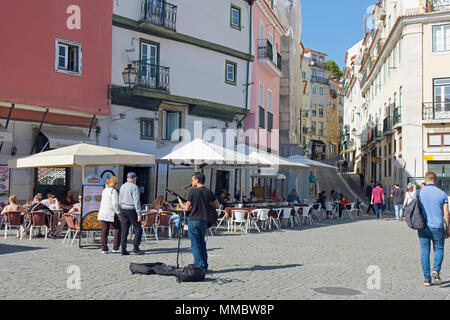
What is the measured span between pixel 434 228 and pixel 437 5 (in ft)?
97.7

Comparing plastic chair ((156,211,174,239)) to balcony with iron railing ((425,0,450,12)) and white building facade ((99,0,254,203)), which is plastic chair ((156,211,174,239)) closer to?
white building facade ((99,0,254,203))

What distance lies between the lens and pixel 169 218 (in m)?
16.0

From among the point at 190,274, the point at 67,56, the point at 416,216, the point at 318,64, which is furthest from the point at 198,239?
the point at 318,64

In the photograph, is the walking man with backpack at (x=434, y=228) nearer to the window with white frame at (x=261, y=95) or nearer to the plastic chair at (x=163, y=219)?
the plastic chair at (x=163, y=219)

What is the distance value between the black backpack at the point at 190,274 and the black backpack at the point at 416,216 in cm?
344

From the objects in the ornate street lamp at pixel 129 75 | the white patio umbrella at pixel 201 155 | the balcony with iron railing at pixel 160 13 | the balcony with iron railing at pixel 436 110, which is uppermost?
the balcony with iron railing at pixel 160 13

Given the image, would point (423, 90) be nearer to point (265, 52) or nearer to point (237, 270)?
point (265, 52)

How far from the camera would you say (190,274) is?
8.87 m

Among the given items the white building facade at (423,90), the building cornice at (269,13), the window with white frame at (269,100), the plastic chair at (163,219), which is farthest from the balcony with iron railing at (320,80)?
the plastic chair at (163,219)

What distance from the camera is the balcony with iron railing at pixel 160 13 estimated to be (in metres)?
23.2

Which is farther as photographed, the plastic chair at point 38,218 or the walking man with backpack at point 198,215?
the plastic chair at point 38,218
